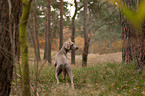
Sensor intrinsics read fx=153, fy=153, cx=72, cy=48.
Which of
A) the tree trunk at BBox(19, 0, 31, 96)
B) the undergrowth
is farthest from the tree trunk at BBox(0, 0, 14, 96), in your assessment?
the undergrowth

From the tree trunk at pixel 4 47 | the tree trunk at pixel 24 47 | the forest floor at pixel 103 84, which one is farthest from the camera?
the forest floor at pixel 103 84

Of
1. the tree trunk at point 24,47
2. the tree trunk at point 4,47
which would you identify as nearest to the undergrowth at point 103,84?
the tree trunk at point 4,47

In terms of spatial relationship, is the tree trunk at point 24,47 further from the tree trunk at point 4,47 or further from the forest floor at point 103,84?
the forest floor at point 103,84

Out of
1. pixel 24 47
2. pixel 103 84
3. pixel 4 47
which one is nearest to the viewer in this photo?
pixel 24 47

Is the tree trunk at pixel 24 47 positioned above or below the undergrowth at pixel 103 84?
above

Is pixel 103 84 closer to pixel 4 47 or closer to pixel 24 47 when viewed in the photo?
pixel 4 47

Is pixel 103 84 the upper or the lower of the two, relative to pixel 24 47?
lower

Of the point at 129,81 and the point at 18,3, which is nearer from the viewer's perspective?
the point at 18,3

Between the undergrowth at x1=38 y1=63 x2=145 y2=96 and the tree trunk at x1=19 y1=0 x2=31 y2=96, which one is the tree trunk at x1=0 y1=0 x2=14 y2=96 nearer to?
the tree trunk at x1=19 y1=0 x2=31 y2=96

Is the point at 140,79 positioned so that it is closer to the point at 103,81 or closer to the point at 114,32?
the point at 103,81

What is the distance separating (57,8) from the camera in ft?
68.0

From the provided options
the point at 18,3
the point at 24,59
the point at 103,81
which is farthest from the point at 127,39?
the point at 24,59

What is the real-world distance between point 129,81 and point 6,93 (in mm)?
4129

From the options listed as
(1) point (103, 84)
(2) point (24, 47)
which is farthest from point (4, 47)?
(1) point (103, 84)
